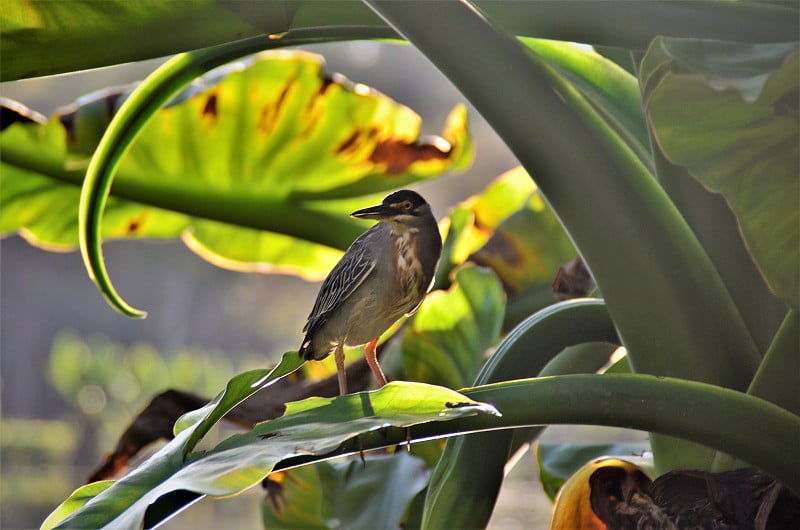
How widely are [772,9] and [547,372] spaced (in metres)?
0.22

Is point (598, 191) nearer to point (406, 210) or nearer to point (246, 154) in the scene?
point (406, 210)

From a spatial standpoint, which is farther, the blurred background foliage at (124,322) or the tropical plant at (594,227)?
the blurred background foliage at (124,322)

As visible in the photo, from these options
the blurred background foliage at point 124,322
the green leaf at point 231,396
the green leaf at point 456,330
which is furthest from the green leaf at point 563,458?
the blurred background foliage at point 124,322

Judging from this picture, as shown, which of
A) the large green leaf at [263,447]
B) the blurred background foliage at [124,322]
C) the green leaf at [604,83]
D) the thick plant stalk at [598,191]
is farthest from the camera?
the blurred background foliage at [124,322]

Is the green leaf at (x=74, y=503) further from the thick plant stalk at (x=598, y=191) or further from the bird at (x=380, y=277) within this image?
the thick plant stalk at (x=598, y=191)

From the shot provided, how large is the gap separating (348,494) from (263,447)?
11.7 inches

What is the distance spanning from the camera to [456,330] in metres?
0.61

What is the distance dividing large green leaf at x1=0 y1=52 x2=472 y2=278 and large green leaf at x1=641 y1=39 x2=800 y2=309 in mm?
→ 368

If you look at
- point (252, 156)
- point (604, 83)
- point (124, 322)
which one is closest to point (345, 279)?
point (604, 83)

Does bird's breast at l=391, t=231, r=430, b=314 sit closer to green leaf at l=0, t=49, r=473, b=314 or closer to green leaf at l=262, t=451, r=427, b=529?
green leaf at l=262, t=451, r=427, b=529

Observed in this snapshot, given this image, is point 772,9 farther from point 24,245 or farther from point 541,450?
point 24,245

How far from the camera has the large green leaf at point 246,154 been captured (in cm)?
70

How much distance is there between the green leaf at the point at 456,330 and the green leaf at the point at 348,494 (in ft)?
0.25

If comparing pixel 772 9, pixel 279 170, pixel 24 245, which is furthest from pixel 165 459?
pixel 24 245
